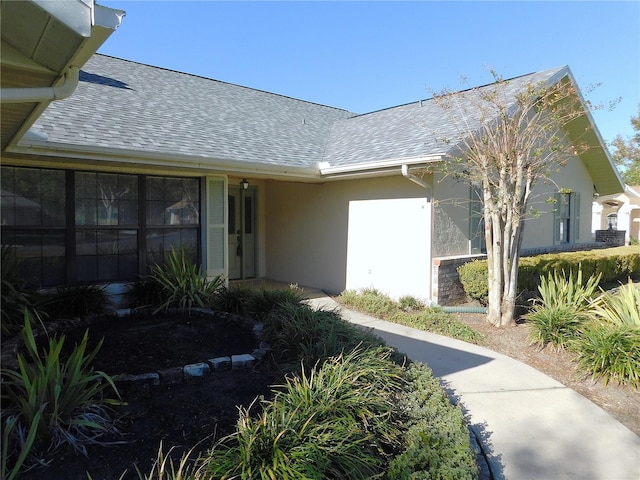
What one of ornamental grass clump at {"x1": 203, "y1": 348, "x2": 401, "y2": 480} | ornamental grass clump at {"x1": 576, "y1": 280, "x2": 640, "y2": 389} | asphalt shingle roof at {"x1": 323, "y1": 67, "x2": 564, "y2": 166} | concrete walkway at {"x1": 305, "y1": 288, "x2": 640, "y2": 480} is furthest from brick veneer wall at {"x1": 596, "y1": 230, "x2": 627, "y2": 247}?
ornamental grass clump at {"x1": 203, "y1": 348, "x2": 401, "y2": 480}

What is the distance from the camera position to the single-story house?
21.4ft

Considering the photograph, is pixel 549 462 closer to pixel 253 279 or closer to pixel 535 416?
pixel 535 416

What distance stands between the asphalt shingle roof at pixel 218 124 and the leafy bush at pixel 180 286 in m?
1.89

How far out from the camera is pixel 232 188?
10.8 meters

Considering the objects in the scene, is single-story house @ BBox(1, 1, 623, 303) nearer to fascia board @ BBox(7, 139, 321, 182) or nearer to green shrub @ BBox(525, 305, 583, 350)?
fascia board @ BBox(7, 139, 321, 182)

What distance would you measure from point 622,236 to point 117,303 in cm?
1679

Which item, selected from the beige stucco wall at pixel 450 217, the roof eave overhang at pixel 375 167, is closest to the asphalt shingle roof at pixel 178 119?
the roof eave overhang at pixel 375 167

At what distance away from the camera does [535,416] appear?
395 cm

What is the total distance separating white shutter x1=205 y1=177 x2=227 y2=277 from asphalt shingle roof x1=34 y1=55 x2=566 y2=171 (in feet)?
2.45

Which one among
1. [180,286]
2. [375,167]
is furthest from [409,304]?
[180,286]

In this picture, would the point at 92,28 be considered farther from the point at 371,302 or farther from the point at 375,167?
the point at 371,302

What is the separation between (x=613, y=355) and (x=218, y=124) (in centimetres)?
820

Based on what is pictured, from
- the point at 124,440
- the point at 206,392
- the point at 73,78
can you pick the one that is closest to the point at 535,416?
the point at 206,392

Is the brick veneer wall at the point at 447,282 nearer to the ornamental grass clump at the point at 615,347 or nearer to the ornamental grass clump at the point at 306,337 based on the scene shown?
the ornamental grass clump at the point at 615,347
